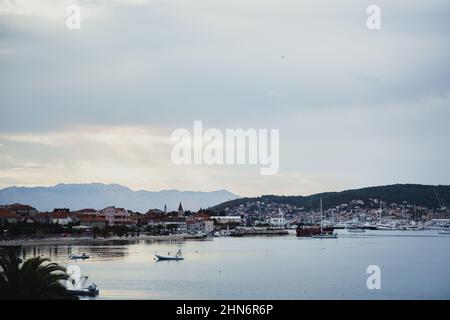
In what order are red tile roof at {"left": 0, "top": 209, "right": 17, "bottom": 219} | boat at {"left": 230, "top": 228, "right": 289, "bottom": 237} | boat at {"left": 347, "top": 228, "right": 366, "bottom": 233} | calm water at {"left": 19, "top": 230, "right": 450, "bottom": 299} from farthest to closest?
boat at {"left": 347, "top": 228, "right": 366, "bottom": 233}, boat at {"left": 230, "top": 228, "right": 289, "bottom": 237}, red tile roof at {"left": 0, "top": 209, "right": 17, "bottom": 219}, calm water at {"left": 19, "top": 230, "right": 450, "bottom": 299}

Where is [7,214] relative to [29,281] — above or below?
above

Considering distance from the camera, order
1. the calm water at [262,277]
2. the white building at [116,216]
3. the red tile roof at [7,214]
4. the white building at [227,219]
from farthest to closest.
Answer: the white building at [227,219]
the white building at [116,216]
the red tile roof at [7,214]
the calm water at [262,277]

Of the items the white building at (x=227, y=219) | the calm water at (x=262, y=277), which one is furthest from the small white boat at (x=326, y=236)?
the calm water at (x=262, y=277)

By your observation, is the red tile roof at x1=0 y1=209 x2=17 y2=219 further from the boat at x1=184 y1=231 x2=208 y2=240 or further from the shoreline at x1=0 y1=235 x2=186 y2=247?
the boat at x1=184 y1=231 x2=208 y2=240

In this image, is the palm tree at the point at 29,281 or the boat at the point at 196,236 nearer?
the palm tree at the point at 29,281

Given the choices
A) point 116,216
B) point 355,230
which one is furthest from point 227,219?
point 116,216

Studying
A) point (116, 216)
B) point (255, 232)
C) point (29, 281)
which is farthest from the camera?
point (255, 232)

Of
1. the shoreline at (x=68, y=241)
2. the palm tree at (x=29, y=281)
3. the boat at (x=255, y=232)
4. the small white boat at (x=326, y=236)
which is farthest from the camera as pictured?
the boat at (x=255, y=232)

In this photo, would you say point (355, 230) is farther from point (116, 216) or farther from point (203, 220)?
point (116, 216)

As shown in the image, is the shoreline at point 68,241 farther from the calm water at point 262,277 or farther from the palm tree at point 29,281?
the palm tree at point 29,281

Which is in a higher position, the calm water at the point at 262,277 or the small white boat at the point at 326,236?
the small white boat at the point at 326,236

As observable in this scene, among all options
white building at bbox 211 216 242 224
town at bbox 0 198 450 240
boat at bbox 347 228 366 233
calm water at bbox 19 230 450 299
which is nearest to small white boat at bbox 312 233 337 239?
town at bbox 0 198 450 240

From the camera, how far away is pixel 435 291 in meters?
14.2
